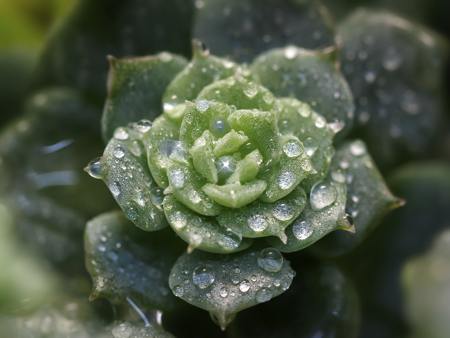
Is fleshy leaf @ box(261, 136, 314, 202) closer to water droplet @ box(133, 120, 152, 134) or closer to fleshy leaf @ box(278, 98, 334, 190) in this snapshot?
fleshy leaf @ box(278, 98, 334, 190)

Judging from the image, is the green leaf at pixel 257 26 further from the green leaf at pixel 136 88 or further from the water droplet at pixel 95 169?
the water droplet at pixel 95 169

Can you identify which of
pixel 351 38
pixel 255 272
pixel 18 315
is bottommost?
pixel 18 315

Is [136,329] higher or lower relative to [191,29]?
lower

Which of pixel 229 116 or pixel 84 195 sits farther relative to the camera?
pixel 84 195

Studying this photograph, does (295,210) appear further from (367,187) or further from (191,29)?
(191,29)

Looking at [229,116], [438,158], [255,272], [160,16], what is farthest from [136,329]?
[438,158]

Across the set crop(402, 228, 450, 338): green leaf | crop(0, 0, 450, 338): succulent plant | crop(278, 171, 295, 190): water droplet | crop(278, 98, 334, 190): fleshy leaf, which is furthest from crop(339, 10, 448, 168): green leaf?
crop(278, 171, 295, 190): water droplet

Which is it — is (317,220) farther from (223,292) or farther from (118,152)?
(118,152)
